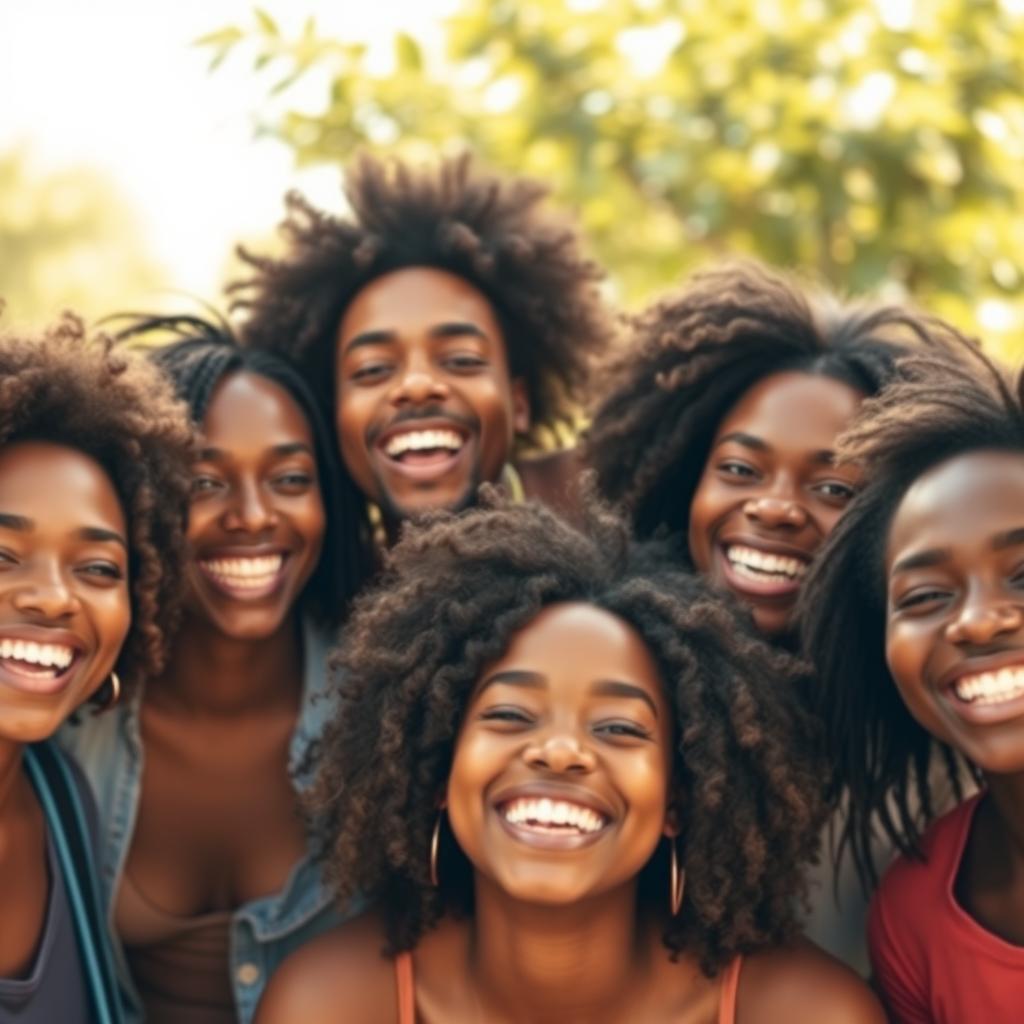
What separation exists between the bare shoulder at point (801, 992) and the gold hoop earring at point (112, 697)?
1420 millimetres

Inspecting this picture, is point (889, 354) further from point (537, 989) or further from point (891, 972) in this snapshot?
point (537, 989)

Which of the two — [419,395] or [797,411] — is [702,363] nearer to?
[797,411]

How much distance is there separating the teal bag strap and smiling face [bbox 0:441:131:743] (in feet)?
1.11

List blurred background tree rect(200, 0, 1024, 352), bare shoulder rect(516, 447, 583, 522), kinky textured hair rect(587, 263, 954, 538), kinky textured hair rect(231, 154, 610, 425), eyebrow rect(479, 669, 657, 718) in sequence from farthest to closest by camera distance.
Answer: blurred background tree rect(200, 0, 1024, 352), bare shoulder rect(516, 447, 583, 522), kinky textured hair rect(231, 154, 610, 425), kinky textured hair rect(587, 263, 954, 538), eyebrow rect(479, 669, 657, 718)

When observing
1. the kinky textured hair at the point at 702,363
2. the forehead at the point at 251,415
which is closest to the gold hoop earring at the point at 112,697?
the forehead at the point at 251,415

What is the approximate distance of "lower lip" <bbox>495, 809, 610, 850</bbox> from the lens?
3502 millimetres

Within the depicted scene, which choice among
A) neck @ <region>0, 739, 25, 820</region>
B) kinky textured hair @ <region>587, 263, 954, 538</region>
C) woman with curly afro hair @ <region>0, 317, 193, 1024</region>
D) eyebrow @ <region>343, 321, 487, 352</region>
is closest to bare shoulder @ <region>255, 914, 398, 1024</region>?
woman with curly afro hair @ <region>0, 317, 193, 1024</region>

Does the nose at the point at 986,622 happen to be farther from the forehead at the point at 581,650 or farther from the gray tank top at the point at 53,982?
the gray tank top at the point at 53,982

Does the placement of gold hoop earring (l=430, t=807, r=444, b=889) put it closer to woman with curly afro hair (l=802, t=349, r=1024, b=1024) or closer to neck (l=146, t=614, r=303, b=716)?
woman with curly afro hair (l=802, t=349, r=1024, b=1024)

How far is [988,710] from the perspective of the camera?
3.53 metres

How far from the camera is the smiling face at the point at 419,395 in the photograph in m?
4.68

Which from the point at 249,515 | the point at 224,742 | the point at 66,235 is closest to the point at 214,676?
the point at 224,742

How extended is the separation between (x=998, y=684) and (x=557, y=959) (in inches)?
38.9

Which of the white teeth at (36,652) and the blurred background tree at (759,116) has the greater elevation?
the blurred background tree at (759,116)
